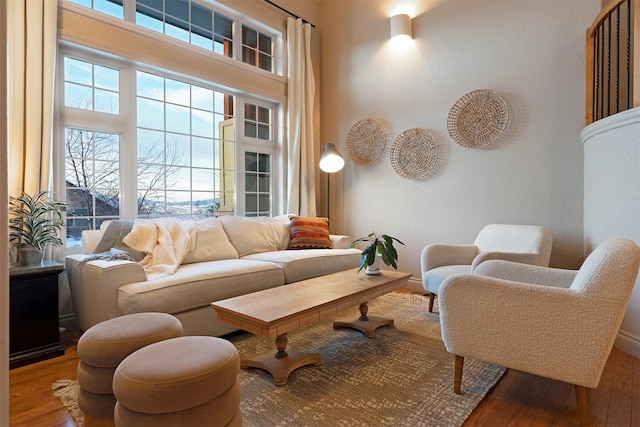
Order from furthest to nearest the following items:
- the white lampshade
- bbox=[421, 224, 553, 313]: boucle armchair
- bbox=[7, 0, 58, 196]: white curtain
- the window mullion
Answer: the white lampshade
the window mullion
bbox=[421, 224, 553, 313]: boucle armchair
bbox=[7, 0, 58, 196]: white curtain

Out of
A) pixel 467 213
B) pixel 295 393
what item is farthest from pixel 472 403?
pixel 467 213

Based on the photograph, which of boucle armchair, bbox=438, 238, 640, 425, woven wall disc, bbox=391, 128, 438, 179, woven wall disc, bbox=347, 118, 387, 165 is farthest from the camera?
woven wall disc, bbox=347, 118, 387, 165

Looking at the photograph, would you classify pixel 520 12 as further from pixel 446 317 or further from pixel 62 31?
pixel 62 31

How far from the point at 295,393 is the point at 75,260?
1752mm

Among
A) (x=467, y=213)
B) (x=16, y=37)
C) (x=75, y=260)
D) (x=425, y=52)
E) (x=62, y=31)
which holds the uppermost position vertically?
(x=425, y=52)

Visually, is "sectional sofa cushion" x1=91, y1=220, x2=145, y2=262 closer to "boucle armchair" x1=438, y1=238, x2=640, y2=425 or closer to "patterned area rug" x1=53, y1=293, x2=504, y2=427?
"patterned area rug" x1=53, y1=293, x2=504, y2=427

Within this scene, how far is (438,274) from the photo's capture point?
273 centimetres

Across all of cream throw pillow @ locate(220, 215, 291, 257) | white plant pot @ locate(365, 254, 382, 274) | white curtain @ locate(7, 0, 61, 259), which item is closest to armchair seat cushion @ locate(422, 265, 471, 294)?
white plant pot @ locate(365, 254, 382, 274)

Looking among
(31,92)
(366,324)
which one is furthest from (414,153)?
(31,92)

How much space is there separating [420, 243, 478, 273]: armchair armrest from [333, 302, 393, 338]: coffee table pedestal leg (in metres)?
0.59

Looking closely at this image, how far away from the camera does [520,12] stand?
3285 mm

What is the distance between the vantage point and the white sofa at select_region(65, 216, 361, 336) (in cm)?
212

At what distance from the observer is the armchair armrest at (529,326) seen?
1.40m

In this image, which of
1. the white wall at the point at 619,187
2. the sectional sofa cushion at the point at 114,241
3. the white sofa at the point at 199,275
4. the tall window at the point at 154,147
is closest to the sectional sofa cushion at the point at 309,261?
the white sofa at the point at 199,275
